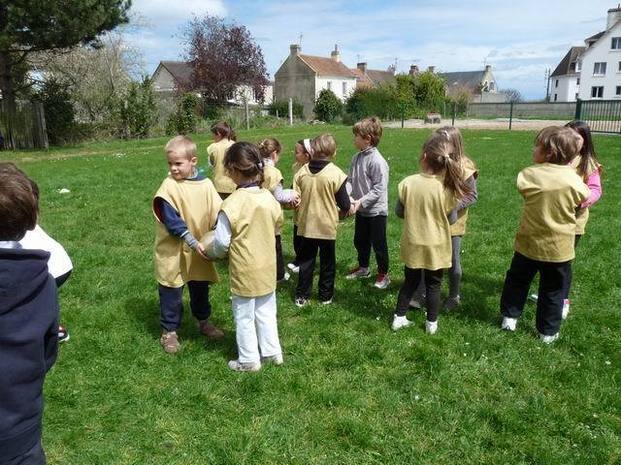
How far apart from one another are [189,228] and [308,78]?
55.6 m

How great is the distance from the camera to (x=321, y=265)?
5.50m

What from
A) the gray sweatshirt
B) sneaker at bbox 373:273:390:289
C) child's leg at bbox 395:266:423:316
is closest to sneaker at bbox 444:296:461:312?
child's leg at bbox 395:266:423:316

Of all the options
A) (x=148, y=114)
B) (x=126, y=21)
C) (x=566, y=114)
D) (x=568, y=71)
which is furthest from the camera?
(x=568, y=71)

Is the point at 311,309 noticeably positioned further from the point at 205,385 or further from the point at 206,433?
the point at 206,433

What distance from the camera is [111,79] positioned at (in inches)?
1325

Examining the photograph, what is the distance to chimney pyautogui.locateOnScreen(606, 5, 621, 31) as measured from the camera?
59.2 meters

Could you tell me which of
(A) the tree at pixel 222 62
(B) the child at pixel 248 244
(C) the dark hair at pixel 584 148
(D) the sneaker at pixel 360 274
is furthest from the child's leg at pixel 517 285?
(A) the tree at pixel 222 62

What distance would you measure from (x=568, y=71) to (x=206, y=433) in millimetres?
84938

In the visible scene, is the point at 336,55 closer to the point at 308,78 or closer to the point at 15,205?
the point at 308,78

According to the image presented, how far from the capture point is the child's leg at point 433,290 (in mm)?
4703

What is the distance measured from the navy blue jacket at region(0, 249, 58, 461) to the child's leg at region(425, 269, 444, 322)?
129 inches

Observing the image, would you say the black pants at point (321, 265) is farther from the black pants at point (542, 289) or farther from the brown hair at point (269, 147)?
the black pants at point (542, 289)

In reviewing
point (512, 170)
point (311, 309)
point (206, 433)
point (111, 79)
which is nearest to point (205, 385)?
point (206, 433)

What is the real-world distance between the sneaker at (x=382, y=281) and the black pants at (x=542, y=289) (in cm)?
152
